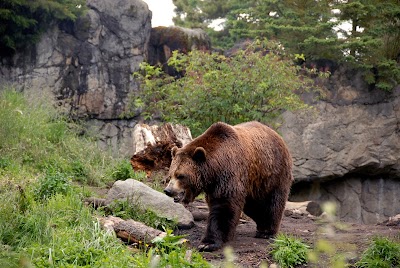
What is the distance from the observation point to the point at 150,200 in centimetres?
729

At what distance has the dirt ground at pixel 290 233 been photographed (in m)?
5.91

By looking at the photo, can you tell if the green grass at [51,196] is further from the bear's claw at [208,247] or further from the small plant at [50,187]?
the bear's claw at [208,247]

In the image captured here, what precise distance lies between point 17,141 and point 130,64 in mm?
7223

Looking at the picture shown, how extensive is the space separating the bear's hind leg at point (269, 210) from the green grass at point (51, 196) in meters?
1.15

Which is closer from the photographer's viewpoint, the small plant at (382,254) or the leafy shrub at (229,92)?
the small plant at (382,254)

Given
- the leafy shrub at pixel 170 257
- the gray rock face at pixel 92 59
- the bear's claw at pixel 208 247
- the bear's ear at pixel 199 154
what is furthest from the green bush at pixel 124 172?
the gray rock face at pixel 92 59

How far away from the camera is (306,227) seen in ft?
27.8

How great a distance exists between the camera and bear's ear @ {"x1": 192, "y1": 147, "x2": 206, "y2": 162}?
20.5 ft

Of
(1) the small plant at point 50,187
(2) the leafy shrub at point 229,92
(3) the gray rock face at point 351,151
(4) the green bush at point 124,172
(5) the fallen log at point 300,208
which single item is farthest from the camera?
(3) the gray rock face at point 351,151

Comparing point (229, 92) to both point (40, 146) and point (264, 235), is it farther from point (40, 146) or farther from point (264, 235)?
point (264, 235)

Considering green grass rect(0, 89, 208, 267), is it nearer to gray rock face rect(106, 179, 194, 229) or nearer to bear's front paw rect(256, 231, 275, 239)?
gray rock face rect(106, 179, 194, 229)

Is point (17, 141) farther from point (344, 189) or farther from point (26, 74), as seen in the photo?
point (344, 189)

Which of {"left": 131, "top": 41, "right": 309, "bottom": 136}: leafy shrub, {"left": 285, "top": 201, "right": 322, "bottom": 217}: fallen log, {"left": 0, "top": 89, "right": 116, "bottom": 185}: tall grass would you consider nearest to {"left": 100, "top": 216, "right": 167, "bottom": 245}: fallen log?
{"left": 0, "top": 89, "right": 116, "bottom": 185}: tall grass

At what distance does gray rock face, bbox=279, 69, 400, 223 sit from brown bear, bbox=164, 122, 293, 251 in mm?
8530
